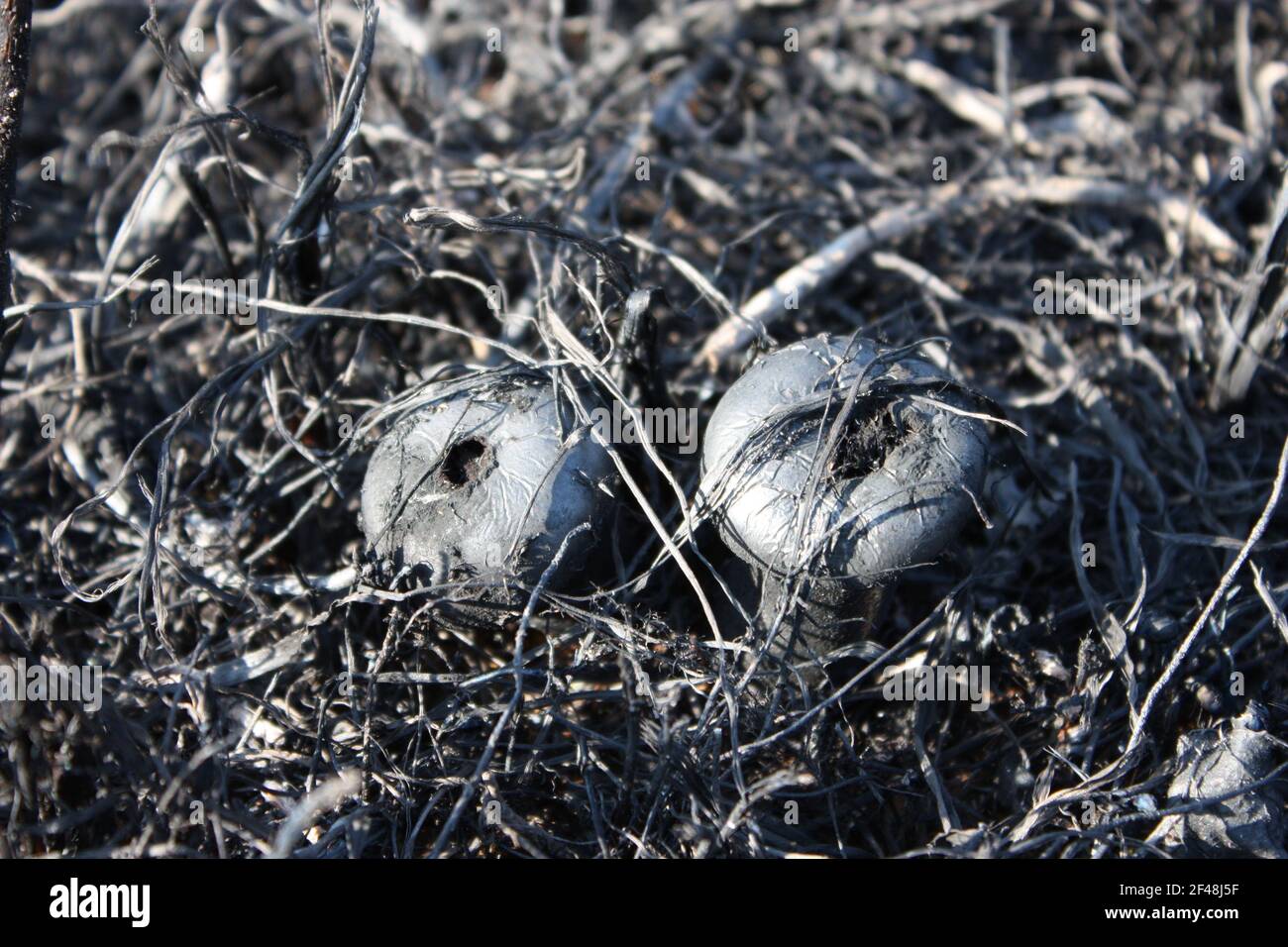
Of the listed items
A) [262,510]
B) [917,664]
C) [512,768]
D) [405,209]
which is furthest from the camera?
[405,209]

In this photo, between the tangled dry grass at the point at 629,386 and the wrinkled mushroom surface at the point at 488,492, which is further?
the tangled dry grass at the point at 629,386

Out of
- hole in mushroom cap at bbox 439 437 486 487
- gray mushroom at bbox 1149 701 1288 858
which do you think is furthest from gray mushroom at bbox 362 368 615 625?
gray mushroom at bbox 1149 701 1288 858

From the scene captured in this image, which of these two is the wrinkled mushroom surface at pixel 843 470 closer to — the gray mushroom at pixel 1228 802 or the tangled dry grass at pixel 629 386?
the tangled dry grass at pixel 629 386

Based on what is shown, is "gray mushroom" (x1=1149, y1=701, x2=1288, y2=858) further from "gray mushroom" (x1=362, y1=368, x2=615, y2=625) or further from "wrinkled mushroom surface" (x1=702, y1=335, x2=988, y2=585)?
"gray mushroom" (x1=362, y1=368, x2=615, y2=625)

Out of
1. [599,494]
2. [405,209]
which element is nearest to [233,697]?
[599,494]

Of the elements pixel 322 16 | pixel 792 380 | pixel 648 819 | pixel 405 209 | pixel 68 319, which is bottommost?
pixel 648 819

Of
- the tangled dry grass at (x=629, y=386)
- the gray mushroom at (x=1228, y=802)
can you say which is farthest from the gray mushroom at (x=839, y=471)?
the gray mushroom at (x=1228, y=802)

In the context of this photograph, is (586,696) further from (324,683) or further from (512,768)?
(324,683)
